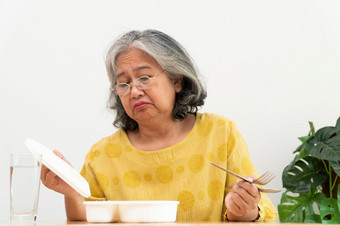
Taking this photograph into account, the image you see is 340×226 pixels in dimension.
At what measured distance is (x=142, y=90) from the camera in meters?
1.84

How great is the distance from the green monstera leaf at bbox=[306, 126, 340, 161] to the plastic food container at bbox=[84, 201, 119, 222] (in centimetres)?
168

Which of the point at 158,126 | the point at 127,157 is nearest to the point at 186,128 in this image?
the point at 158,126

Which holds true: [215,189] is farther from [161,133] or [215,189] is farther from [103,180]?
[103,180]

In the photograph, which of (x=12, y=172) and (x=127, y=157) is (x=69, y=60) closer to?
(x=127, y=157)

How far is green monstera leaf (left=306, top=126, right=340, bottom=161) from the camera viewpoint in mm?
2570

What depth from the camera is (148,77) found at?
6.09 feet

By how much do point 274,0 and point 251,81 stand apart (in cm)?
52

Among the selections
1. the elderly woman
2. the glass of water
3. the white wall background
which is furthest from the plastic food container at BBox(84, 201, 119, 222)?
the white wall background

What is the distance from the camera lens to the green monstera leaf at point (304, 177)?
2.76 meters

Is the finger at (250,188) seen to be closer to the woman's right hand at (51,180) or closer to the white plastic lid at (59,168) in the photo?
the white plastic lid at (59,168)

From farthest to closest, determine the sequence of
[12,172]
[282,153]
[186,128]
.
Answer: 1. [282,153]
2. [186,128]
3. [12,172]

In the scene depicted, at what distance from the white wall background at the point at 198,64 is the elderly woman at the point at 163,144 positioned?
1021 millimetres

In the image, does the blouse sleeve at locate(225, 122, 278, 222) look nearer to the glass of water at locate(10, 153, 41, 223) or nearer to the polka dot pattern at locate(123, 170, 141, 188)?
the polka dot pattern at locate(123, 170, 141, 188)

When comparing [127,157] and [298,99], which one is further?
[298,99]
